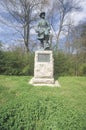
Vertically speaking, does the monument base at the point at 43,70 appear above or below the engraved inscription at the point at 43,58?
below

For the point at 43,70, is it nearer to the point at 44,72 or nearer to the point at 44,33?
the point at 44,72

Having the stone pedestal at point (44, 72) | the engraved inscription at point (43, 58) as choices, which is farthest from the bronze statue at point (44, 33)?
the stone pedestal at point (44, 72)

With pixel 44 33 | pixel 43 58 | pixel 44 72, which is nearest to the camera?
pixel 44 72

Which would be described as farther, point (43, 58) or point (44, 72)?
point (43, 58)

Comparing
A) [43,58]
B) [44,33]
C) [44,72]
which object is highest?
[44,33]

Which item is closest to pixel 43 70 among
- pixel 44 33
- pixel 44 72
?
pixel 44 72

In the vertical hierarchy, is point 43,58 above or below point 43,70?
above

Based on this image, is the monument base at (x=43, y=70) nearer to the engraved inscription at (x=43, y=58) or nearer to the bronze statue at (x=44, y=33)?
the engraved inscription at (x=43, y=58)

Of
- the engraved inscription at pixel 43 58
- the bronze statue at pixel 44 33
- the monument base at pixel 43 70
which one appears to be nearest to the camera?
the monument base at pixel 43 70

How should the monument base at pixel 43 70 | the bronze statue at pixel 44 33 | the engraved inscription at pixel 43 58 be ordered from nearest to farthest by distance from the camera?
the monument base at pixel 43 70, the engraved inscription at pixel 43 58, the bronze statue at pixel 44 33

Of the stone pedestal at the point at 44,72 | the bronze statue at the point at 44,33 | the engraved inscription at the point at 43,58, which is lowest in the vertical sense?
the stone pedestal at the point at 44,72

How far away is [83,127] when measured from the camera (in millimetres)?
3273

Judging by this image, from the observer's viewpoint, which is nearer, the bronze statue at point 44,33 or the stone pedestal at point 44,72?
the stone pedestal at point 44,72

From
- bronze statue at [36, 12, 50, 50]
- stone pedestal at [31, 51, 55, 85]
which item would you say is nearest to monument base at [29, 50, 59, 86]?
stone pedestal at [31, 51, 55, 85]
